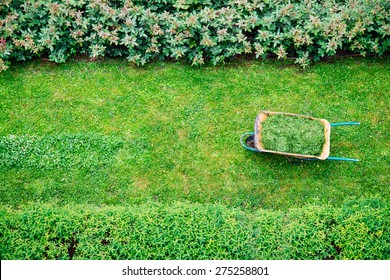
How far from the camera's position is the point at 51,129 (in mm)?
7750

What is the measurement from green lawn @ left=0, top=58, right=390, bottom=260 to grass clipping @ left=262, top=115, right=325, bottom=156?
1.47ft

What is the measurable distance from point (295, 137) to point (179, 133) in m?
1.93

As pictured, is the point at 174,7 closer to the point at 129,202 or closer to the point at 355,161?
the point at 129,202

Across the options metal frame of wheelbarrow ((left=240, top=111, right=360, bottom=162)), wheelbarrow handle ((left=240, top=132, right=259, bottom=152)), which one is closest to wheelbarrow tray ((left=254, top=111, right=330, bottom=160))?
metal frame of wheelbarrow ((left=240, top=111, right=360, bottom=162))

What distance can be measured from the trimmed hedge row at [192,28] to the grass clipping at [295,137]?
4.78 ft

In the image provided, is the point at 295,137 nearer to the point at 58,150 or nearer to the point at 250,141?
the point at 250,141

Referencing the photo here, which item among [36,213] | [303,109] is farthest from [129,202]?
[303,109]

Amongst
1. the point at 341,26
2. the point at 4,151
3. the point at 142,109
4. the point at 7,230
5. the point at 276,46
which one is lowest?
the point at 7,230

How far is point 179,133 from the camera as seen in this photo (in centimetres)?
775

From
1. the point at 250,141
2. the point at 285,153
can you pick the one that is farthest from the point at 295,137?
the point at 250,141

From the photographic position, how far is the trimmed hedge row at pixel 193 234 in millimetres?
6461

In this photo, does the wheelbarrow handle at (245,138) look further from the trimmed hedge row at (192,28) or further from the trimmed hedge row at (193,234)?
the trimmed hedge row at (192,28)

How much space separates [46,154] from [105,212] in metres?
1.60

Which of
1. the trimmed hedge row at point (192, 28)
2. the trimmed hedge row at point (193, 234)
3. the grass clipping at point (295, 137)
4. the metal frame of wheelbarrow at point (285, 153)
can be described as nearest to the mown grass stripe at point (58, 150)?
the trimmed hedge row at point (193, 234)
